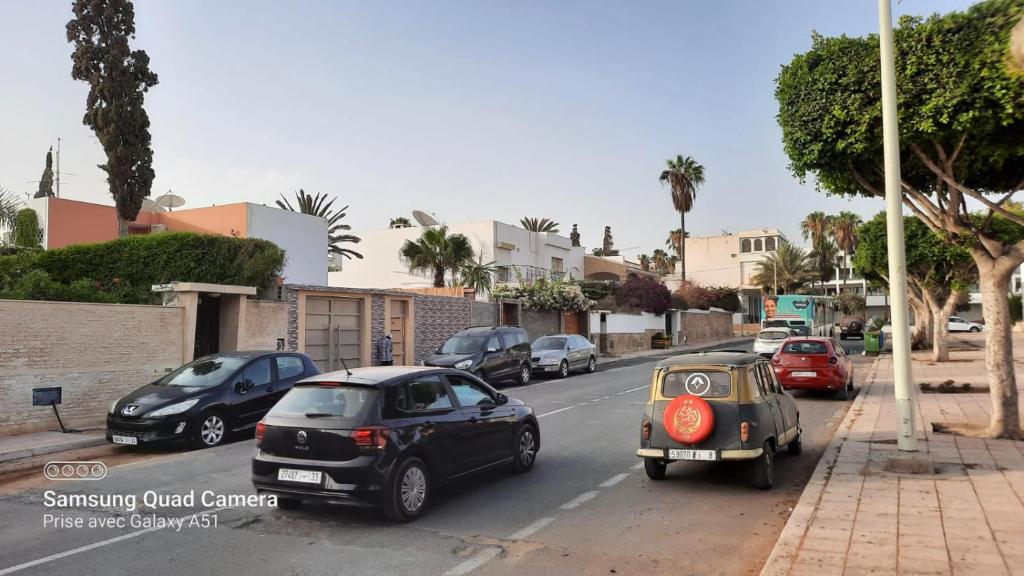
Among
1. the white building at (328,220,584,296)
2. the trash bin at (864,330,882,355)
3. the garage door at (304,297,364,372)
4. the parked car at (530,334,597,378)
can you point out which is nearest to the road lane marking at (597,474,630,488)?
the garage door at (304,297,364,372)

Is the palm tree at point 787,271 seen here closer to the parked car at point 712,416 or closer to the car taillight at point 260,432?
the parked car at point 712,416

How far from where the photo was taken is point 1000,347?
10.7m

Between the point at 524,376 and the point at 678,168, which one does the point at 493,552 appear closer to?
the point at 524,376

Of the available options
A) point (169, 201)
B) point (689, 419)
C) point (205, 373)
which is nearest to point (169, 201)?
point (169, 201)

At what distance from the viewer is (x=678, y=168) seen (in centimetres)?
6147

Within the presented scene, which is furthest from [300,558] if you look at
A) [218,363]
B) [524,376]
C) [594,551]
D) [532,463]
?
[524,376]

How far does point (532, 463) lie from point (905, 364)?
16.8 feet

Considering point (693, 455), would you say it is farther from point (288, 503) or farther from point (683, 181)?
point (683, 181)

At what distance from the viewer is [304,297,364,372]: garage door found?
859 inches

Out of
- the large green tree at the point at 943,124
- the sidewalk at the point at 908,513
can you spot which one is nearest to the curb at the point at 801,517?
the sidewalk at the point at 908,513

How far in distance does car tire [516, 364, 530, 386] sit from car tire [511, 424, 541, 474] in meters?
13.1

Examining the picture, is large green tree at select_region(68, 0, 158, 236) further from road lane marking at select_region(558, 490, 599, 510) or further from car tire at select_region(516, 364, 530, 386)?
road lane marking at select_region(558, 490, 599, 510)

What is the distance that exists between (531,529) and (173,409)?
7099 millimetres

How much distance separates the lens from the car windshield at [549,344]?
26.5 m
